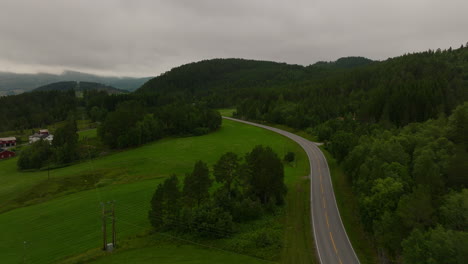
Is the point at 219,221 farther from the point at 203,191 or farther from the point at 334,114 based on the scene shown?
the point at 334,114

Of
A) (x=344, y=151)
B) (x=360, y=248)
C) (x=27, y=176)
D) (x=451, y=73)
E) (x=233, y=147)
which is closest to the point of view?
(x=360, y=248)

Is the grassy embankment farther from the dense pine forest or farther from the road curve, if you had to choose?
the dense pine forest

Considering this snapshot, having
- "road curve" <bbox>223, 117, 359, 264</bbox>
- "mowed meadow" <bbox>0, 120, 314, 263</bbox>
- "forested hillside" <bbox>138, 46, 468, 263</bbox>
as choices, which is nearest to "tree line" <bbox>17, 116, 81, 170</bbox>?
"mowed meadow" <bbox>0, 120, 314, 263</bbox>

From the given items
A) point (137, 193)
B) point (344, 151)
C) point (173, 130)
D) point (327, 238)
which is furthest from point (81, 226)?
point (173, 130)

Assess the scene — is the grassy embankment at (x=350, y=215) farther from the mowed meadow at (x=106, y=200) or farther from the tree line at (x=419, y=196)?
the mowed meadow at (x=106, y=200)

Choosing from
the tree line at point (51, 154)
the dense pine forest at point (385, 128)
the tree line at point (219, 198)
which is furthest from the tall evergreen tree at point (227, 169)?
the tree line at point (51, 154)

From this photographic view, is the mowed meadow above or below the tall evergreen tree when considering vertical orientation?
below
